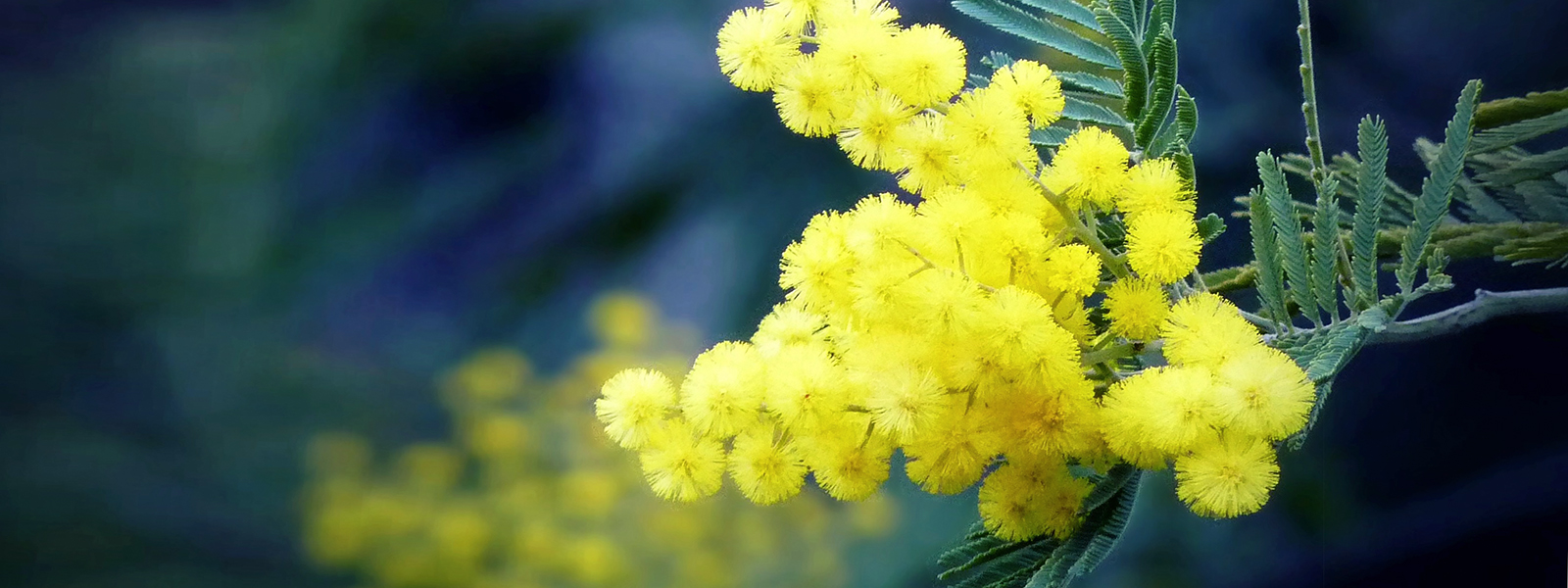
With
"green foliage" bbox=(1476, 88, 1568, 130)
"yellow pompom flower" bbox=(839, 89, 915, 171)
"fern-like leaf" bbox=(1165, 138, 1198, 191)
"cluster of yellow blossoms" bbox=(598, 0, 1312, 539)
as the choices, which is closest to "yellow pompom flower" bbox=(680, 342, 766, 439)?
"cluster of yellow blossoms" bbox=(598, 0, 1312, 539)

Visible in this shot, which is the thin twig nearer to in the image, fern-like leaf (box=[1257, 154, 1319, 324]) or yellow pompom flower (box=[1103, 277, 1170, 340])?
fern-like leaf (box=[1257, 154, 1319, 324])

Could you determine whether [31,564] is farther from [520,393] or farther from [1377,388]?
[1377,388]

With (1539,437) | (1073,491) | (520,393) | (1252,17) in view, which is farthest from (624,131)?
(1539,437)

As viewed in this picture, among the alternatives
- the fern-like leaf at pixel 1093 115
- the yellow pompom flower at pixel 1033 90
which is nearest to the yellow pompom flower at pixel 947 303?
the yellow pompom flower at pixel 1033 90

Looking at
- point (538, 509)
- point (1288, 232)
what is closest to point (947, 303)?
point (1288, 232)

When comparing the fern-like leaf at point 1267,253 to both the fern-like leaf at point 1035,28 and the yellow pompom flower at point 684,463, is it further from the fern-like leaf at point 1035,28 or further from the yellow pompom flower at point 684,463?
the yellow pompom flower at point 684,463

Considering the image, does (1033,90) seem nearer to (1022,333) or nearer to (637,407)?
(1022,333)
